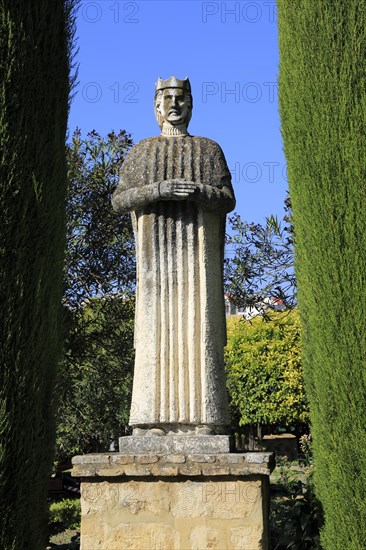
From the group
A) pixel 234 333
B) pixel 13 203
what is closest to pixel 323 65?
pixel 13 203

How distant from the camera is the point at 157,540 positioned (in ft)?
17.2

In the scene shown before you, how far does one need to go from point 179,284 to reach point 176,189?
74cm

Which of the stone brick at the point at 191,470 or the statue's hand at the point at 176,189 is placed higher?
the statue's hand at the point at 176,189

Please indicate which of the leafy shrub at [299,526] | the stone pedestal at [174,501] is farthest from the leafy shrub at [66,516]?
the stone pedestal at [174,501]

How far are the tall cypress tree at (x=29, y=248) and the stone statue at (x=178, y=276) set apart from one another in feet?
2.13

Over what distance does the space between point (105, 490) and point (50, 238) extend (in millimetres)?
1954

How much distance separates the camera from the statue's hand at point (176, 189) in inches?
223

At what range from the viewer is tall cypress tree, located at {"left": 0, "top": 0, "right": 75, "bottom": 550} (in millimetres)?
5273

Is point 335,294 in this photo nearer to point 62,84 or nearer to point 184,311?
point 184,311

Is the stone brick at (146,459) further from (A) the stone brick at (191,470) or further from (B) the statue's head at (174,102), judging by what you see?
(B) the statue's head at (174,102)

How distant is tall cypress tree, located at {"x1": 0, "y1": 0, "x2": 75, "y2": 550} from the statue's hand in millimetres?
884

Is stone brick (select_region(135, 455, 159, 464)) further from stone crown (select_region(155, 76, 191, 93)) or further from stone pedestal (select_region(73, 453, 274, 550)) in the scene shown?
stone crown (select_region(155, 76, 191, 93))

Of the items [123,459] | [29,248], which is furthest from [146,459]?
[29,248]

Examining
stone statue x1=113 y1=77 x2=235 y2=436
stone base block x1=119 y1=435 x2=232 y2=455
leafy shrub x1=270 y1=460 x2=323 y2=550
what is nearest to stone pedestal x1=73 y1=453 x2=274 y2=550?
stone base block x1=119 y1=435 x2=232 y2=455
